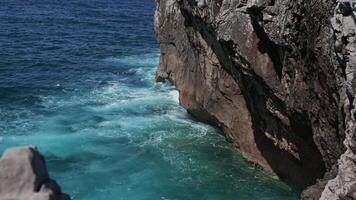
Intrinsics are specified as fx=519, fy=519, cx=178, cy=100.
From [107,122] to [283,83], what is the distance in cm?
2255

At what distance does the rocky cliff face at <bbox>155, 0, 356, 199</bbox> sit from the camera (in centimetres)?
2130

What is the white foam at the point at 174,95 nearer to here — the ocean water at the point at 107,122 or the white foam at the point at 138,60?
the ocean water at the point at 107,122

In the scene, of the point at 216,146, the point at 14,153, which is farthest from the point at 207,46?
the point at 14,153

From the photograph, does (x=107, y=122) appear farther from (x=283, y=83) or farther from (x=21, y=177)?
(x=21, y=177)

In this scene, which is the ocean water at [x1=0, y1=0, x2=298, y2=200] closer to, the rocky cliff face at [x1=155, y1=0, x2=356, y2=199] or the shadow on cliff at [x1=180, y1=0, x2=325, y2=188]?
the shadow on cliff at [x1=180, y1=0, x2=325, y2=188]

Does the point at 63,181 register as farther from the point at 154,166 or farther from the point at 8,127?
the point at 8,127

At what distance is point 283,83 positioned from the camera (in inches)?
1125

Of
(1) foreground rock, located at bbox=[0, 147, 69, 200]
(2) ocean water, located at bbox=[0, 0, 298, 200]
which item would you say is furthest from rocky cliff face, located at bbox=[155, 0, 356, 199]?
(1) foreground rock, located at bbox=[0, 147, 69, 200]

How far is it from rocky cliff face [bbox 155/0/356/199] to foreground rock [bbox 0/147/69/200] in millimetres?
12875

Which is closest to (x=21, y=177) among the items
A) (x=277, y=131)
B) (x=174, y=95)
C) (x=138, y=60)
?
(x=277, y=131)

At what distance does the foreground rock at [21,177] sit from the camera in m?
10.5

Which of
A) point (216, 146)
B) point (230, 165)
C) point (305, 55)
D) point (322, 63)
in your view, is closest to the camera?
point (322, 63)

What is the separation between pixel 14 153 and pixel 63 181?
26179mm

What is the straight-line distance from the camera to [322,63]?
78.0 ft
